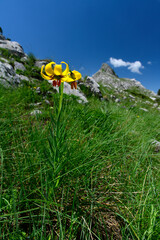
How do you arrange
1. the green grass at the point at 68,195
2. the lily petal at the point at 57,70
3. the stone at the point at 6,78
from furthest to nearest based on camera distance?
the stone at the point at 6,78
the lily petal at the point at 57,70
the green grass at the point at 68,195

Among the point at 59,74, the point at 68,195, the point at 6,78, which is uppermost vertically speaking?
the point at 6,78

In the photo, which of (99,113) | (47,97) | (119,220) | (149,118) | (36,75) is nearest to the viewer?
(119,220)

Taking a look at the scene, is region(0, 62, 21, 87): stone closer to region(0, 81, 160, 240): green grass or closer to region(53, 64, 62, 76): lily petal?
region(0, 81, 160, 240): green grass

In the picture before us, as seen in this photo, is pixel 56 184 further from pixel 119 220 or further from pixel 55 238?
pixel 119 220

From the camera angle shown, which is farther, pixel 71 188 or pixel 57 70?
pixel 71 188

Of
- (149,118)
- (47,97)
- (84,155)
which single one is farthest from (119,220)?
(47,97)

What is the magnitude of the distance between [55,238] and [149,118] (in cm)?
335

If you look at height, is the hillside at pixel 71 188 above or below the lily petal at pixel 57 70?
below

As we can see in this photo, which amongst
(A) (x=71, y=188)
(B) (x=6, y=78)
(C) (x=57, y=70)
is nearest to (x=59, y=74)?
(C) (x=57, y=70)

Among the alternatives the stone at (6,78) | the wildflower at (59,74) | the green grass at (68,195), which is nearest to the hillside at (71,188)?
the green grass at (68,195)

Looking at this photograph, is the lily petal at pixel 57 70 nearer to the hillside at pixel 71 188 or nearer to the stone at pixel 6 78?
the hillside at pixel 71 188

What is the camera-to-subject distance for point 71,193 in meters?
0.92

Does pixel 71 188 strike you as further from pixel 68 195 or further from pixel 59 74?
pixel 59 74

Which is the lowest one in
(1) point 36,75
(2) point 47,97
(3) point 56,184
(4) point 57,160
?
(3) point 56,184
